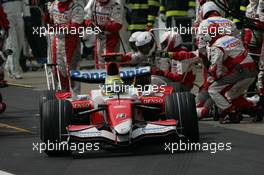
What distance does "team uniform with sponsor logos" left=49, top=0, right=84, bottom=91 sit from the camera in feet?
55.0

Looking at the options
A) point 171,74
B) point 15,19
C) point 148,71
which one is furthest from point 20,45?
point 148,71

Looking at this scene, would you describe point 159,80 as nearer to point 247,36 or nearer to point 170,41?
point 170,41

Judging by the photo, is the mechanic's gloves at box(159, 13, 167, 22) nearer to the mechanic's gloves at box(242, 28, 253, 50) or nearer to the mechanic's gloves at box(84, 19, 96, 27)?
the mechanic's gloves at box(84, 19, 96, 27)

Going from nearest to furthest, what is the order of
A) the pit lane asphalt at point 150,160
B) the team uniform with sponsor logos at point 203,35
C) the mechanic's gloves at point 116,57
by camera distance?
the pit lane asphalt at point 150,160 < the mechanic's gloves at point 116,57 < the team uniform with sponsor logos at point 203,35

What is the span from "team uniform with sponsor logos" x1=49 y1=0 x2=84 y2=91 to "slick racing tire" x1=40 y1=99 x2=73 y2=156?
5.44 m

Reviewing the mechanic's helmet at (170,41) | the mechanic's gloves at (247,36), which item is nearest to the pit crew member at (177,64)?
the mechanic's helmet at (170,41)

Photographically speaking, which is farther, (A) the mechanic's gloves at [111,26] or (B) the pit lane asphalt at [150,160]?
(A) the mechanic's gloves at [111,26]

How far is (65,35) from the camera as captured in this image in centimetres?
1692

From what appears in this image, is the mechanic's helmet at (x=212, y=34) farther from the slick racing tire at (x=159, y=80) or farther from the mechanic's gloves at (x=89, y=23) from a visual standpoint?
the mechanic's gloves at (x=89, y=23)

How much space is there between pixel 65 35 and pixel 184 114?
19.0ft

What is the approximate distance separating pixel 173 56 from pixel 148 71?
6.27 feet

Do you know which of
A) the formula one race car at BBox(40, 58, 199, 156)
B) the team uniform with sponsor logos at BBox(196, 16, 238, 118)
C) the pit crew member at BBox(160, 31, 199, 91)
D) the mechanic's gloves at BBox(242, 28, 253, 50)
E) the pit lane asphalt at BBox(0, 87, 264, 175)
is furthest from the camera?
the mechanic's gloves at BBox(242, 28, 253, 50)

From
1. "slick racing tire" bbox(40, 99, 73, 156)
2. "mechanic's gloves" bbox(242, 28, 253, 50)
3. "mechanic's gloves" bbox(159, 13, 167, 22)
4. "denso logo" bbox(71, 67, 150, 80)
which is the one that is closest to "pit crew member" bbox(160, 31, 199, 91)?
"mechanic's gloves" bbox(242, 28, 253, 50)

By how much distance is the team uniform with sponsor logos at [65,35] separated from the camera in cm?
1677
